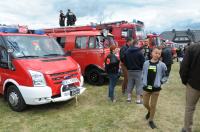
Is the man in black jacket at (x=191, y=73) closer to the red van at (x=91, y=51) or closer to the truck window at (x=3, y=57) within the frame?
the truck window at (x=3, y=57)

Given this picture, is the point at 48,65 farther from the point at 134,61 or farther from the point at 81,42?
the point at 81,42

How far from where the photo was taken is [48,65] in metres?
7.42

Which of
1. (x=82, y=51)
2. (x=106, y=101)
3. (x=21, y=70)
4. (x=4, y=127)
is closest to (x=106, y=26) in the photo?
(x=82, y=51)

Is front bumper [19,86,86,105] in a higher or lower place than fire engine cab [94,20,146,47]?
lower

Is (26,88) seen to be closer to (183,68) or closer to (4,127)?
(4,127)

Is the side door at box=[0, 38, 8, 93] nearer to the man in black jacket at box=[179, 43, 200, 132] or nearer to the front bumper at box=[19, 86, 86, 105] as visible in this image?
the front bumper at box=[19, 86, 86, 105]

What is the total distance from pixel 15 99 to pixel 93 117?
6.83 ft

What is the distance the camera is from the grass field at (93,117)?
20.7 ft

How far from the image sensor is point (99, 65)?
10750mm

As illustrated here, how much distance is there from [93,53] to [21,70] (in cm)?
415

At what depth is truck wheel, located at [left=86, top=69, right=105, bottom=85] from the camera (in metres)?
10.8

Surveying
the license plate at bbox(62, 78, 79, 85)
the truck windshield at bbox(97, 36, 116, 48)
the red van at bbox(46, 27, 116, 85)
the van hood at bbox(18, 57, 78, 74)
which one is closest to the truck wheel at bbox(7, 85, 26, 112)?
the van hood at bbox(18, 57, 78, 74)

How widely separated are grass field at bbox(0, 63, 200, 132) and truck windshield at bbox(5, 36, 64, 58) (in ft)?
4.86

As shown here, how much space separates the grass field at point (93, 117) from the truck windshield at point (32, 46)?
1.48 meters
